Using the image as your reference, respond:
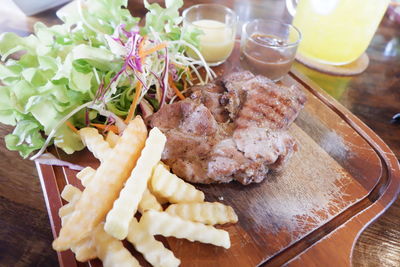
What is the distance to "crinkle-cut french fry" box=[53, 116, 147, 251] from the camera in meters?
1.38

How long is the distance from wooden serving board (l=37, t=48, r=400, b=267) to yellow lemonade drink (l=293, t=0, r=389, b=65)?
0.91 m

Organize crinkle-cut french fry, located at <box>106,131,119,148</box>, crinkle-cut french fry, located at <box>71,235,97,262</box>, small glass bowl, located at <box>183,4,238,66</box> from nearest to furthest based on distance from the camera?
crinkle-cut french fry, located at <box>71,235,97,262</box> → crinkle-cut french fry, located at <box>106,131,119,148</box> → small glass bowl, located at <box>183,4,238,66</box>

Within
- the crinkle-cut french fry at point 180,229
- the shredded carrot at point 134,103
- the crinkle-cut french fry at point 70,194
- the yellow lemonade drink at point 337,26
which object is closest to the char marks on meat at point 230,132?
the shredded carrot at point 134,103

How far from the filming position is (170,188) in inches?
63.9

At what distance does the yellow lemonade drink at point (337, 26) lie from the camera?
2.73 metres

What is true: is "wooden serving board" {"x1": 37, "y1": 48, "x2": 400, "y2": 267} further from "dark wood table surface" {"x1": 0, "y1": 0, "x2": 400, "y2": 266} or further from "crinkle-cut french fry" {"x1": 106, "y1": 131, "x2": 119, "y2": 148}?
"crinkle-cut french fry" {"x1": 106, "y1": 131, "x2": 119, "y2": 148}

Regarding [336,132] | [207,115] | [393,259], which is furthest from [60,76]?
[393,259]

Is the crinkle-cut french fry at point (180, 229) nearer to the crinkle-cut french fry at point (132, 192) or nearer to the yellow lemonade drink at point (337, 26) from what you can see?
the crinkle-cut french fry at point (132, 192)

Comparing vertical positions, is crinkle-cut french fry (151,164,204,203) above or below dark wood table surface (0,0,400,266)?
above

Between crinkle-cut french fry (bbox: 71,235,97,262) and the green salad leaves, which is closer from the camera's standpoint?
crinkle-cut french fry (bbox: 71,235,97,262)

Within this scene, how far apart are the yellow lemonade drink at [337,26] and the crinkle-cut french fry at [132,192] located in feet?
7.07

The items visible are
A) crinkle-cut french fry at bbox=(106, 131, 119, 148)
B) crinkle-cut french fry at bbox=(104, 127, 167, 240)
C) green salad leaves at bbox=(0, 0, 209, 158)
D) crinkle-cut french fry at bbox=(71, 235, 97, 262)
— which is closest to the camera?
crinkle-cut french fry at bbox=(104, 127, 167, 240)

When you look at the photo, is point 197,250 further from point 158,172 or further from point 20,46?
point 20,46

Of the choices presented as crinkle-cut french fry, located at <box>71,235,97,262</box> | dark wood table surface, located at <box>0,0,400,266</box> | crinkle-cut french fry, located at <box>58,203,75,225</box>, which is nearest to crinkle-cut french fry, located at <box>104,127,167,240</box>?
crinkle-cut french fry, located at <box>71,235,97,262</box>
